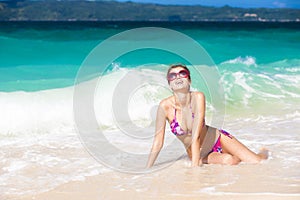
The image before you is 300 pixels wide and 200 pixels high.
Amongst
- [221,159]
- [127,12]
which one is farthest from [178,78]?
[127,12]

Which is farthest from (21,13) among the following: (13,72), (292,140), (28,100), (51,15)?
(292,140)

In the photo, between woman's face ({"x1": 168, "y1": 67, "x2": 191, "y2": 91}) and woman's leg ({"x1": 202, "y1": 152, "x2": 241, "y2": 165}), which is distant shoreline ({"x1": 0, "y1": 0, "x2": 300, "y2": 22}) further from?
woman's face ({"x1": 168, "y1": 67, "x2": 191, "y2": 91})

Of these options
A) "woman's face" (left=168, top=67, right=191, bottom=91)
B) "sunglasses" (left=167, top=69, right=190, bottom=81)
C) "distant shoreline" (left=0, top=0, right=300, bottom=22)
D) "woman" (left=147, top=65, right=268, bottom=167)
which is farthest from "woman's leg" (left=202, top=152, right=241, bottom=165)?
"distant shoreline" (left=0, top=0, right=300, bottom=22)

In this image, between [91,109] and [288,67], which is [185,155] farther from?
[288,67]

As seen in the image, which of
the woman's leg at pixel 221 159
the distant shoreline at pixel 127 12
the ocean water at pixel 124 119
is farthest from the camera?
the distant shoreline at pixel 127 12

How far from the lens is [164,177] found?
17.2 ft

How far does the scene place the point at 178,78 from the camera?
17.1 ft

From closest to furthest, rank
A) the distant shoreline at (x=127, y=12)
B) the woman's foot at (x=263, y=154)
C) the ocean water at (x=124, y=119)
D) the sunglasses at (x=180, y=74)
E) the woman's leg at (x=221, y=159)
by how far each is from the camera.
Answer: the sunglasses at (x=180, y=74) → the ocean water at (x=124, y=119) → the woman's leg at (x=221, y=159) → the woman's foot at (x=263, y=154) → the distant shoreline at (x=127, y=12)

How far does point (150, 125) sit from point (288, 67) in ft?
32.1

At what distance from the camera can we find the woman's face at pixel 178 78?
5195mm

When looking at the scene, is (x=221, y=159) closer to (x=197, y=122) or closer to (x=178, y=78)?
(x=197, y=122)

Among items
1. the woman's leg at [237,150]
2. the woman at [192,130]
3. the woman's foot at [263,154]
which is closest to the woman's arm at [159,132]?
the woman at [192,130]

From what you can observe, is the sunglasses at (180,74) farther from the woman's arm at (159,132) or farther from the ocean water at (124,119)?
the ocean water at (124,119)

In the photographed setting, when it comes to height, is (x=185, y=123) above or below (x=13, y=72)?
below
